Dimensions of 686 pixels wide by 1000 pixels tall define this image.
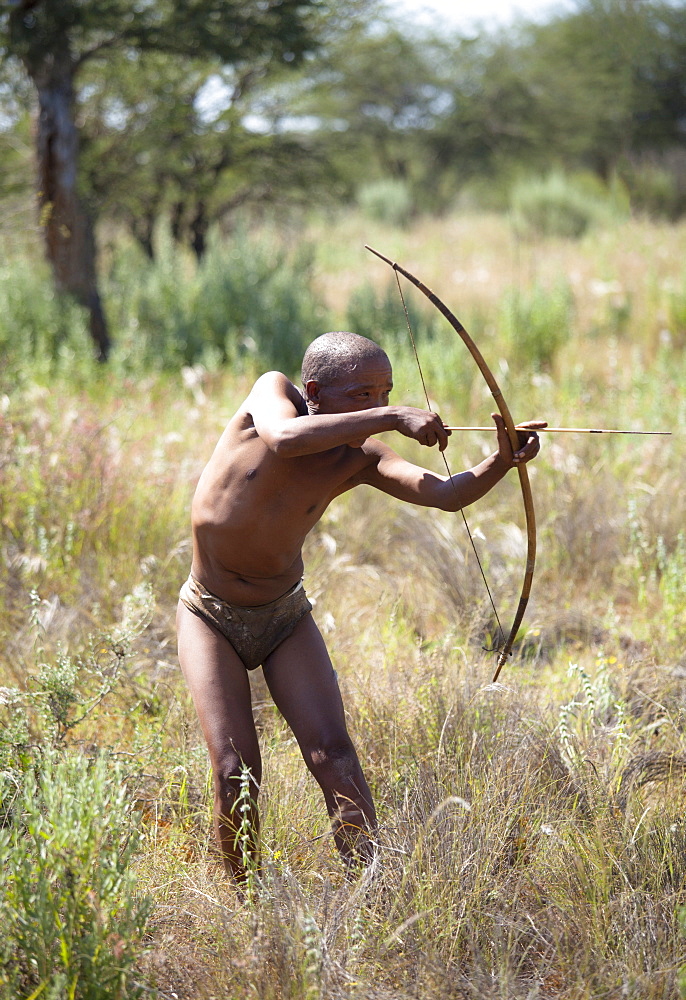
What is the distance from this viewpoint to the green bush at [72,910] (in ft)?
6.41

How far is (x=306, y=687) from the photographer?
2662mm

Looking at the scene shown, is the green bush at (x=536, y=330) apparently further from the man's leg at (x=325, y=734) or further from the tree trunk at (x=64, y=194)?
the man's leg at (x=325, y=734)

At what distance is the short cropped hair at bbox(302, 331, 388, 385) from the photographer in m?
2.45

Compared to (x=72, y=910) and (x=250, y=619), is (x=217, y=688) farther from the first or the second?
(x=72, y=910)

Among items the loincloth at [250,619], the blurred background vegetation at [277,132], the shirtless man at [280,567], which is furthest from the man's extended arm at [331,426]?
the blurred background vegetation at [277,132]

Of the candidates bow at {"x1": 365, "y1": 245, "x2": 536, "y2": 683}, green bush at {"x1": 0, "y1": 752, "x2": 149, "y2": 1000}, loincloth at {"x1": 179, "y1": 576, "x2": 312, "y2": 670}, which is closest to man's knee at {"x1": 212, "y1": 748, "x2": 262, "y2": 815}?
loincloth at {"x1": 179, "y1": 576, "x2": 312, "y2": 670}

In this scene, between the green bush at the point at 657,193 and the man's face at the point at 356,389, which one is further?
the green bush at the point at 657,193

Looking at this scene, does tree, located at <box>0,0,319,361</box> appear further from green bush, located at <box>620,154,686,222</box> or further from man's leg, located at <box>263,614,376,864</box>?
green bush, located at <box>620,154,686,222</box>

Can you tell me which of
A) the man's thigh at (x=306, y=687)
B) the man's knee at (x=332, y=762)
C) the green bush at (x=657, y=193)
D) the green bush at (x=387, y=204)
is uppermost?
the man's thigh at (x=306, y=687)

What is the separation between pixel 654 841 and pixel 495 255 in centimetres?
1171

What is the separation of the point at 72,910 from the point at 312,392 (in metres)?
1.37

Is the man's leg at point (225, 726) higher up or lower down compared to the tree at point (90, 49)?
lower down

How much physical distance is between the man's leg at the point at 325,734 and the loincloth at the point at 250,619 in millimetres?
42

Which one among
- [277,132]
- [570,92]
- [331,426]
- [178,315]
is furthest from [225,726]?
[570,92]
